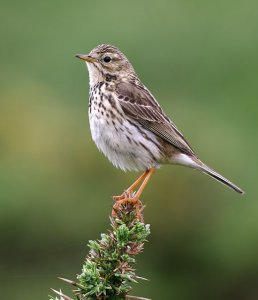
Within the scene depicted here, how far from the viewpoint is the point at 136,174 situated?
11766 millimetres

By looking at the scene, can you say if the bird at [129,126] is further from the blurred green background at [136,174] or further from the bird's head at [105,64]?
the blurred green background at [136,174]

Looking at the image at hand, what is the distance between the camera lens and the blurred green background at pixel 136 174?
10734 millimetres

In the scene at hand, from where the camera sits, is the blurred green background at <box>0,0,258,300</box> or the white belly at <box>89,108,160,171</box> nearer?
the white belly at <box>89,108,160,171</box>

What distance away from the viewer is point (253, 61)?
53.5 ft

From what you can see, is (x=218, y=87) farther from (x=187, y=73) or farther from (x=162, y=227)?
(x=162, y=227)

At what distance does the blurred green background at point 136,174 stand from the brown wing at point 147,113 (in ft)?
7.71

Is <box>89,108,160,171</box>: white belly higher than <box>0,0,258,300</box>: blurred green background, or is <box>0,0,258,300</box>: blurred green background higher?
<box>0,0,258,300</box>: blurred green background

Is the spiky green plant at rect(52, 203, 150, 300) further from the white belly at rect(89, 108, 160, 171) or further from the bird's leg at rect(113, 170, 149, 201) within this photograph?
the white belly at rect(89, 108, 160, 171)

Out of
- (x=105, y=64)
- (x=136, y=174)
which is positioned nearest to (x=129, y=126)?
(x=105, y=64)

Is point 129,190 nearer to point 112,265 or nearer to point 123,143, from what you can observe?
point 123,143

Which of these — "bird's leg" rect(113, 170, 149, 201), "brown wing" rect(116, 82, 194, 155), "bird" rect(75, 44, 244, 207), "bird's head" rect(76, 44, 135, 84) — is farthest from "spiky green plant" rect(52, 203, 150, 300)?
"bird's head" rect(76, 44, 135, 84)

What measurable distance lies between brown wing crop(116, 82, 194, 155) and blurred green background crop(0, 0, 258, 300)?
7.71 feet

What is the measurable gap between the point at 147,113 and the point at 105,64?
61cm

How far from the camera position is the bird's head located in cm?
822
